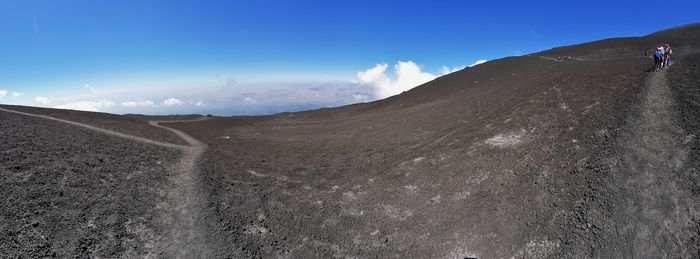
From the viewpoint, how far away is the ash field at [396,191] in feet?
30.8

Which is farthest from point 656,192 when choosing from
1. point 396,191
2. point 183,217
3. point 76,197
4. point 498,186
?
point 76,197

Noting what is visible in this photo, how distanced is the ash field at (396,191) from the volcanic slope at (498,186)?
6 centimetres

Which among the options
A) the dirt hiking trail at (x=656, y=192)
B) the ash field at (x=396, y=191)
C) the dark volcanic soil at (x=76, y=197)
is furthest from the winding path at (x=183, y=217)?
the dirt hiking trail at (x=656, y=192)

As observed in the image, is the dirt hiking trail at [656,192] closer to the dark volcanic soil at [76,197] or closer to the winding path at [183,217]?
the winding path at [183,217]

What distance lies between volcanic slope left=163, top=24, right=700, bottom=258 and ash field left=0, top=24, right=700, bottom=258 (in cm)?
6

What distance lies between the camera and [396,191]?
1352 centimetres

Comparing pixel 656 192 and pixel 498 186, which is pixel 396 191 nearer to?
pixel 498 186

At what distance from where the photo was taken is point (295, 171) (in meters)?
16.6

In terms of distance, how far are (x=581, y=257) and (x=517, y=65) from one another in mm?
50941

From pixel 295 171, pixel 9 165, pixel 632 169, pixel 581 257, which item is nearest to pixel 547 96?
pixel 632 169

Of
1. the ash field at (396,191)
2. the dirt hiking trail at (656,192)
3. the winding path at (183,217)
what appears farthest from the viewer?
the winding path at (183,217)

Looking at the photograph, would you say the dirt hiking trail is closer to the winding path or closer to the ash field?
the ash field

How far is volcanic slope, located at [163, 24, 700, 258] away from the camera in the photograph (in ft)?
31.5

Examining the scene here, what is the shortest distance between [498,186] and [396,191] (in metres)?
4.22
